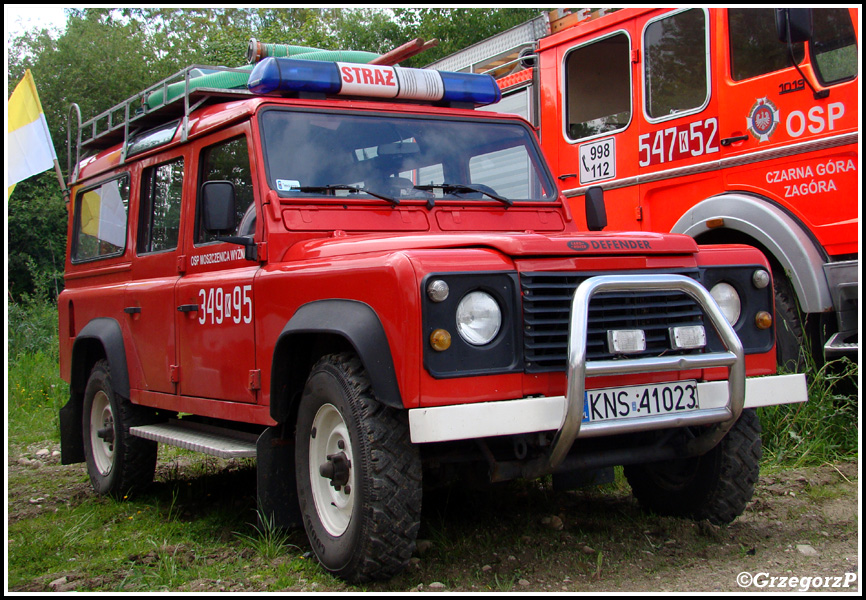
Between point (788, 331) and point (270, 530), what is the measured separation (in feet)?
10.9

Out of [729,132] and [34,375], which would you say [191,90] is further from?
[34,375]

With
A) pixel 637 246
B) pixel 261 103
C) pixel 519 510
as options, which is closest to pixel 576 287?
pixel 637 246

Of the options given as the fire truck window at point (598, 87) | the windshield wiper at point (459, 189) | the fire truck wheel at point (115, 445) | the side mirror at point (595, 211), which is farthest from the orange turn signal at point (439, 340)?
the fire truck window at point (598, 87)

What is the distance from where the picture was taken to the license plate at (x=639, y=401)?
3309 millimetres

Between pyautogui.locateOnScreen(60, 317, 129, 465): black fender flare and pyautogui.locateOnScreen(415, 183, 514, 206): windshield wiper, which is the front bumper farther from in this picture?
pyautogui.locateOnScreen(60, 317, 129, 465): black fender flare

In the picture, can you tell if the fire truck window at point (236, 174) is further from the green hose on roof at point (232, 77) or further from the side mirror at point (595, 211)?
the side mirror at point (595, 211)

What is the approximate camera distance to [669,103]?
622 centimetres

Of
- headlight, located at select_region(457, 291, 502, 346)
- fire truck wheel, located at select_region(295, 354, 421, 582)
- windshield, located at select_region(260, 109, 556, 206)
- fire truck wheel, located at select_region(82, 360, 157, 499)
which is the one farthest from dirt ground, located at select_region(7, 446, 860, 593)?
windshield, located at select_region(260, 109, 556, 206)

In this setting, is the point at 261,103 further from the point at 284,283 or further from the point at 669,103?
the point at 669,103

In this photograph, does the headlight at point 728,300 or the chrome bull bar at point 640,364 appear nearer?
the chrome bull bar at point 640,364

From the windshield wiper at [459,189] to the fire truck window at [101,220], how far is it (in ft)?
7.68

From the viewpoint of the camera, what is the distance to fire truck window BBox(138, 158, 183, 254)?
5215mm

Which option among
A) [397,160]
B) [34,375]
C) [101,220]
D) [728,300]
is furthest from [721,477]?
[34,375]

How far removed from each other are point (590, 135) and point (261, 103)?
310 centimetres
